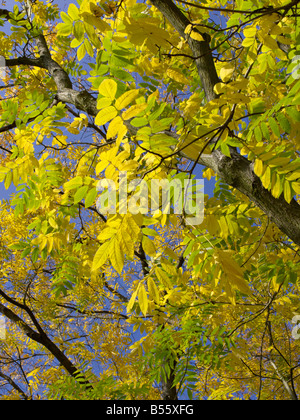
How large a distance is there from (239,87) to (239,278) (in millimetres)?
775

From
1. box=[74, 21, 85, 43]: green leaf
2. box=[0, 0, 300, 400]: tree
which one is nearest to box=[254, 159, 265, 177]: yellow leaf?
box=[0, 0, 300, 400]: tree

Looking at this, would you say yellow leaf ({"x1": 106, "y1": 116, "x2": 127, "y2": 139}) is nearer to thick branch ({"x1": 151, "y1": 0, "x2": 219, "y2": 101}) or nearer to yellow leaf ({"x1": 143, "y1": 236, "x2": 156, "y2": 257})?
yellow leaf ({"x1": 143, "y1": 236, "x2": 156, "y2": 257})

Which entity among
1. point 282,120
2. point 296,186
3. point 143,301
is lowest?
point 143,301

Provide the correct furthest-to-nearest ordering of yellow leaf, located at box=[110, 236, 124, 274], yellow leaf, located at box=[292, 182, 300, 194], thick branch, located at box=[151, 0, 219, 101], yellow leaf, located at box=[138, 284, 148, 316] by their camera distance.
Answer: thick branch, located at box=[151, 0, 219, 101]
yellow leaf, located at box=[292, 182, 300, 194]
yellow leaf, located at box=[138, 284, 148, 316]
yellow leaf, located at box=[110, 236, 124, 274]

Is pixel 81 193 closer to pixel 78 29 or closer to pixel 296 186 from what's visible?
pixel 78 29

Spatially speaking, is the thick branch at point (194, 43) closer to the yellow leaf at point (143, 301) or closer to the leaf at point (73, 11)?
the leaf at point (73, 11)

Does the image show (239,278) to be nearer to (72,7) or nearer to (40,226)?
(72,7)

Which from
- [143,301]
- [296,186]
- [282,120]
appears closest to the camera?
[143,301]

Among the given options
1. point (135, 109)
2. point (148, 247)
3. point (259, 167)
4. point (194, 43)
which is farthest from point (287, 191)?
point (194, 43)

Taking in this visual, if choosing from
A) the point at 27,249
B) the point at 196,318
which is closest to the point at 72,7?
the point at 27,249

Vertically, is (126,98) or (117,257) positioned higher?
(126,98)

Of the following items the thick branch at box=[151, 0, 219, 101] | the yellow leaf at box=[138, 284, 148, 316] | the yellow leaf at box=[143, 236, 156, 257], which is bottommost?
the yellow leaf at box=[138, 284, 148, 316]

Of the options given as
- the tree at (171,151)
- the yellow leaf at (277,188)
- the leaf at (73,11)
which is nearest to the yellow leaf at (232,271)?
the tree at (171,151)

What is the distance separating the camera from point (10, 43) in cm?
423
